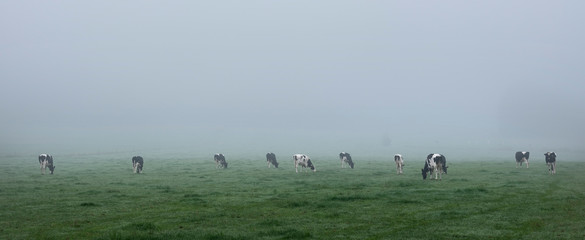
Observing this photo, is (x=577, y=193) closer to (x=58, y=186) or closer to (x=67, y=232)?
(x=67, y=232)

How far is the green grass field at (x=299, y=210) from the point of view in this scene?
1780 centimetres

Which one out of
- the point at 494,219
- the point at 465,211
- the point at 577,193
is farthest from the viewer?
the point at 577,193

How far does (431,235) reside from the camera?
17203mm

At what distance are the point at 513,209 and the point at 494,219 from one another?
3341 mm

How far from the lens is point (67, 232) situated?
18172mm

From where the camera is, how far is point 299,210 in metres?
23.0

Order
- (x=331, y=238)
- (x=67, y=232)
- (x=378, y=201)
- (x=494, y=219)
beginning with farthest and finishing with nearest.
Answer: (x=378, y=201) → (x=494, y=219) → (x=67, y=232) → (x=331, y=238)

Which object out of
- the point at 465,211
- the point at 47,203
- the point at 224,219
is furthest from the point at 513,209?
the point at 47,203

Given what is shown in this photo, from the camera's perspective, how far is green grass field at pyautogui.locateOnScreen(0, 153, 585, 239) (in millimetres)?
17797

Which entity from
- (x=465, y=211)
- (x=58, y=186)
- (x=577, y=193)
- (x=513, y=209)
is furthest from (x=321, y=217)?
(x=58, y=186)

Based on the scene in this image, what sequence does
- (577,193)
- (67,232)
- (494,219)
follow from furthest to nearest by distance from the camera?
(577,193) → (494,219) → (67,232)

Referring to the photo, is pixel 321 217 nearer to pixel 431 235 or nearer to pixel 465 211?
pixel 431 235

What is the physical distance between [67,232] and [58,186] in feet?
61.3

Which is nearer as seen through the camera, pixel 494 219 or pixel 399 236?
pixel 399 236
